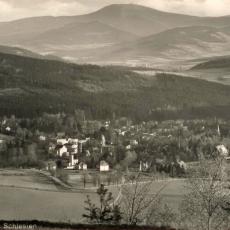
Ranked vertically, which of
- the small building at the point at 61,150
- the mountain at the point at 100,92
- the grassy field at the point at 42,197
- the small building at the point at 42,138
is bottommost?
the grassy field at the point at 42,197

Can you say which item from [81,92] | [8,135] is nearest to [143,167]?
[8,135]

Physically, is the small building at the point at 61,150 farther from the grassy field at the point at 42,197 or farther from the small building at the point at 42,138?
the grassy field at the point at 42,197

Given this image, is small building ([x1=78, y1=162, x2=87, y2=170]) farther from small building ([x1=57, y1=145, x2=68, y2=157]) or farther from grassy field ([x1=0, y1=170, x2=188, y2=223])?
small building ([x1=57, y1=145, x2=68, y2=157])

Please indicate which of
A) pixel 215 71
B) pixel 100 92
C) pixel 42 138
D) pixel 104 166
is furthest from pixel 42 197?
pixel 215 71

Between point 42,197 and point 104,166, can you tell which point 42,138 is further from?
point 42,197

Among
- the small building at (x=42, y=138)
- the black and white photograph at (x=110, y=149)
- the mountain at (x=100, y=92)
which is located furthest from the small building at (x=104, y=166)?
the mountain at (x=100, y=92)

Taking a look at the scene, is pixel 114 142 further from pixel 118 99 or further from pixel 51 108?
pixel 118 99

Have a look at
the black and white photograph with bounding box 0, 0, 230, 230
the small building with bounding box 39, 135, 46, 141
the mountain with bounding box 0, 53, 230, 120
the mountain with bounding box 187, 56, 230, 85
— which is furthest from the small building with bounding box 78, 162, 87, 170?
the mountain with bounding box 187, 56, 230, 85
